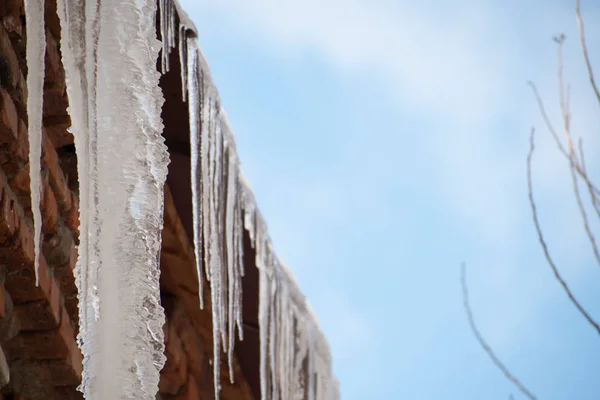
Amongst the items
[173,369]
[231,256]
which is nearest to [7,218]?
[231,256]

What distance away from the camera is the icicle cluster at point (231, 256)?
2016 millimetres

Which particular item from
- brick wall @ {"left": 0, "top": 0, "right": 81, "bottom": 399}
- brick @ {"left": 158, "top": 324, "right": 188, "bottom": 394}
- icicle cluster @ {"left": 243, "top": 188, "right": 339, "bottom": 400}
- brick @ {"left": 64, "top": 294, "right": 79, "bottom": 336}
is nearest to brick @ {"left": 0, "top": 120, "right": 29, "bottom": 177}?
brick wall @ {"left": 0, "top": 0, "right": 81, "bottom": 399}

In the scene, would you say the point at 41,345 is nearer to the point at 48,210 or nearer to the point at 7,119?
the point at 48,210

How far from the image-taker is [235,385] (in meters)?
3.02

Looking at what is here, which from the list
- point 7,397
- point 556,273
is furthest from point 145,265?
point 556,273

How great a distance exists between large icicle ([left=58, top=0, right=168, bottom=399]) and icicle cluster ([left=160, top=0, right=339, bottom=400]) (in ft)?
1.61

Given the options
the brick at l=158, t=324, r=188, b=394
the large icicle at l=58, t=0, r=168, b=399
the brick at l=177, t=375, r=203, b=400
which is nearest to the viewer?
the large icicle at l=58, t=0, r=168, b=399

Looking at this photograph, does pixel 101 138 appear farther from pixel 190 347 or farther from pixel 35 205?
pixel 190 347

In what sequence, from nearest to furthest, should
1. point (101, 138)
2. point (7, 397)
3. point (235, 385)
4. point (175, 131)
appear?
point (101, 138) → point (7, 397) → point (175, 131) → point (235, 385)

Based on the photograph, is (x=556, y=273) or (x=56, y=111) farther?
(x=556, y=273)

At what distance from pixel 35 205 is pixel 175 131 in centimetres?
82

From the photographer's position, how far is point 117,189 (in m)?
1.23

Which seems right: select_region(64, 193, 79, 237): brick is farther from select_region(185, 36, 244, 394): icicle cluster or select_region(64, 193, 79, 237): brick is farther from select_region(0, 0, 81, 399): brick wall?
select_region(185, 36, 244, 394): icicle cluster

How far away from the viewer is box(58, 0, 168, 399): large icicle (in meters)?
1.15
